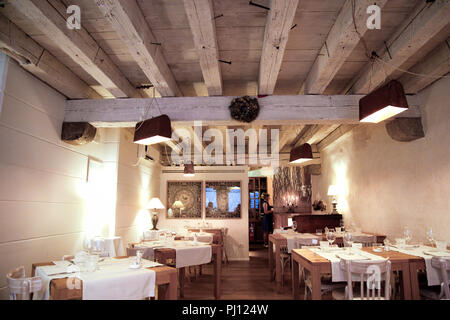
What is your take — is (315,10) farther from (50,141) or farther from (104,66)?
(50,141)

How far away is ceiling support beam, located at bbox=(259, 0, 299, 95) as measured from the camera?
246 centimetres

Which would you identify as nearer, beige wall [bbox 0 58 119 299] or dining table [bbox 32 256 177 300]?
dining table [bbox 32 256 177 300]

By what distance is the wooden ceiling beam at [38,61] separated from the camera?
297cm

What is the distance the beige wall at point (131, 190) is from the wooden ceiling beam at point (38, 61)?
5.50 feet

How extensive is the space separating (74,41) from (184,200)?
630 centimetres

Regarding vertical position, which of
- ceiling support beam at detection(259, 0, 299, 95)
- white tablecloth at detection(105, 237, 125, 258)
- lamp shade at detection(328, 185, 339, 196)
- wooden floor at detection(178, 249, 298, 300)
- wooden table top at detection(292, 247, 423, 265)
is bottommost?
wooden floor at detection(178, 249, 298, 300)

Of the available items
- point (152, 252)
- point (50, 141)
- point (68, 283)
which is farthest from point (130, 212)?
point (68, 283)

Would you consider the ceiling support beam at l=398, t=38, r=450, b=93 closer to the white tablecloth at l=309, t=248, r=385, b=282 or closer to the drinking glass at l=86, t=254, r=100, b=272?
the white tablecloth at l=309, t=248, r=385, b=282

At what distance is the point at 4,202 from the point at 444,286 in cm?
471

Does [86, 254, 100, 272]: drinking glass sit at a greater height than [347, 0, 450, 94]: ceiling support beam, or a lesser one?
lesser

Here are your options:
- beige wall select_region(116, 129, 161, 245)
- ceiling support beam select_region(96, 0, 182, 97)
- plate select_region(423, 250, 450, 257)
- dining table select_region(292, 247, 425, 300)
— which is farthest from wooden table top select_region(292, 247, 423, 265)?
beige wall select_region(116, 129, 161, 245)

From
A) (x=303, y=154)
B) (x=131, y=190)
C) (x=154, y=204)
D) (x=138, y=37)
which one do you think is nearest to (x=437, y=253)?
(x=303, y=154)

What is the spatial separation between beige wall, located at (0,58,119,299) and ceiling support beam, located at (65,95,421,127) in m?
0.45

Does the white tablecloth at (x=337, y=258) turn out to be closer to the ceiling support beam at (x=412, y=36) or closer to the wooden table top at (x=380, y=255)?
the wooden table top at (x=380, y=255)
